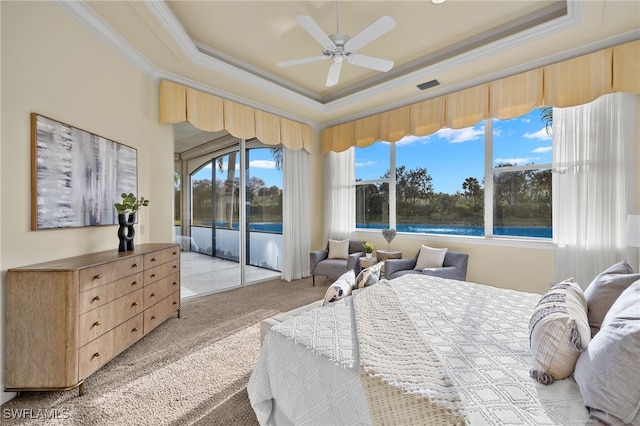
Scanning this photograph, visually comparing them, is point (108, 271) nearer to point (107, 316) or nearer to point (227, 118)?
point (107, 316)

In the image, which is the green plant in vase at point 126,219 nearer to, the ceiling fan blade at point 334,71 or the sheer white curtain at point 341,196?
the ceiling fan blade at point 334,71

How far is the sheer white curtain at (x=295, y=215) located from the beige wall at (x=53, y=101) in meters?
2.25

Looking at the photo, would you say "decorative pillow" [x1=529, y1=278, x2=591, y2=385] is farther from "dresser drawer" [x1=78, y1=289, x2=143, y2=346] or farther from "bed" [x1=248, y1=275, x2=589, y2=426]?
"dresser drawer" [x1=78, y1=289, x2=143, y2=346]

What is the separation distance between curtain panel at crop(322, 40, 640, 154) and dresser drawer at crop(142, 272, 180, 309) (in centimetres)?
353

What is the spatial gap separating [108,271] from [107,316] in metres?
0.33

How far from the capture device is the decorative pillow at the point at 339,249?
4.89m

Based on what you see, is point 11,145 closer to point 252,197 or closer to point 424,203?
point 252,197

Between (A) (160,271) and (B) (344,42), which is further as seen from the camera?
(A) (160,271)

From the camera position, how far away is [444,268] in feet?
11.8

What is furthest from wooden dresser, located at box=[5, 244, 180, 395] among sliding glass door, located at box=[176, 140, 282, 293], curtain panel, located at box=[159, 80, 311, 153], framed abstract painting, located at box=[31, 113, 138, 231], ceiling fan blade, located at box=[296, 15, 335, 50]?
ceiling fan blade, located at box=[296, 15, 335, 50]

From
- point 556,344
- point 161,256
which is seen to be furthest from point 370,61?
point 161,256

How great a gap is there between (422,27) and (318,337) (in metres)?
3.22

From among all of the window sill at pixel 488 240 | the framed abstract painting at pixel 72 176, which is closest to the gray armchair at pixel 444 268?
the window sill at pixel 488 240

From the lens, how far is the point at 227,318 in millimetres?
3254
